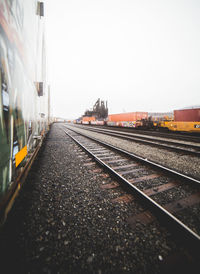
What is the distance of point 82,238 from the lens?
149 centimetres

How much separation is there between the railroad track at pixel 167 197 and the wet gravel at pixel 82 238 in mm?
133

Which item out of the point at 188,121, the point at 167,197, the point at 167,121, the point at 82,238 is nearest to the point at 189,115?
the point at 188,121

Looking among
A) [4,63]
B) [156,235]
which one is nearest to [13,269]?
[156,235]

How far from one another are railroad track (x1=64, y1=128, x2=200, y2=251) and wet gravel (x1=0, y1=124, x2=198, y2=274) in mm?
133

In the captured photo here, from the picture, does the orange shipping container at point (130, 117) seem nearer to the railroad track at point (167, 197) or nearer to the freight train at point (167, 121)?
the freight train at point (167, 121)

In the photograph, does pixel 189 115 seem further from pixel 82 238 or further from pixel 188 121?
pixel 82 238

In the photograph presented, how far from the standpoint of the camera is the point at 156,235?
1.52m

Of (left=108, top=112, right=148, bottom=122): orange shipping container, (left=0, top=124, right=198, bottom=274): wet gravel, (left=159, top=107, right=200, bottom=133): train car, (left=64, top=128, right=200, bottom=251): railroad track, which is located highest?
(left=108, top=112, right=148, bottom=122): orange shipping container

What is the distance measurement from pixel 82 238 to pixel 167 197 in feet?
5.54

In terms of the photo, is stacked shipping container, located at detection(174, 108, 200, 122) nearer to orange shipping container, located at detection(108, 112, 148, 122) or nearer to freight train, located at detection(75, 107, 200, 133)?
freight train, located at detection(75, 107, 200, 133)

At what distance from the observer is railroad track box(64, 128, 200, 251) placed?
1545 mm

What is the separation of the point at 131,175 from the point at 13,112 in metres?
2.89

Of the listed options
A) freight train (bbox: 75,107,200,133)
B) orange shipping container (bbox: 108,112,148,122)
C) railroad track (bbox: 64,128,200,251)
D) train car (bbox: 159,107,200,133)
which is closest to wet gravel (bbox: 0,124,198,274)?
railroad track (bbox: 64,128,200,251)

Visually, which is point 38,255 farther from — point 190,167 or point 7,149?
point 190,167
